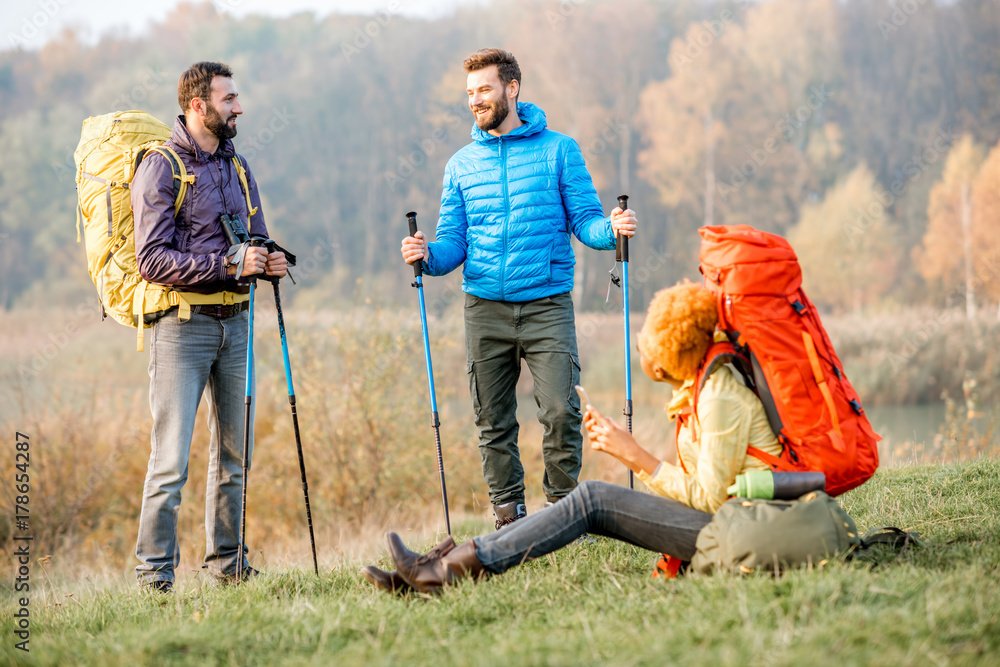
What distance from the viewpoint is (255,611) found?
271cm

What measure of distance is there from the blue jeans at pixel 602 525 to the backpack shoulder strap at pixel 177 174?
6.79 ft

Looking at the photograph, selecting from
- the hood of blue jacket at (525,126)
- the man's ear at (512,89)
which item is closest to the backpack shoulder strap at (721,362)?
the hood of blue jacket at (525,126)

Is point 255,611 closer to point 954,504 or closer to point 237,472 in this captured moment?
point 237,472

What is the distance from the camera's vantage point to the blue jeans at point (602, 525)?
269 centimetres

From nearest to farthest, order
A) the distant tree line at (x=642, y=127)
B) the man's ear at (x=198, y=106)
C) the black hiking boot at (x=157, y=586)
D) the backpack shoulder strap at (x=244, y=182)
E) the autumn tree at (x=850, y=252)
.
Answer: the black hiking boot at (x=157, y=586) → the man's ear at (x=198, y=106) → the backpack shoulder strap at (x=244, y=182) → the autumn tree at (x=850, y=252) → the distant tree line at (x=642, y=127)

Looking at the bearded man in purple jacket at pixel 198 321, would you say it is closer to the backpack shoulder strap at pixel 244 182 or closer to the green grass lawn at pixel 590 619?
the backpack shoulder strap at pixel 244 182

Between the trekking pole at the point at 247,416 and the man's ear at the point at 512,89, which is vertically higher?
the man's ear at the point at 512,89

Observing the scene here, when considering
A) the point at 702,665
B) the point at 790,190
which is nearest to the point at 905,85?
the point at 790,190

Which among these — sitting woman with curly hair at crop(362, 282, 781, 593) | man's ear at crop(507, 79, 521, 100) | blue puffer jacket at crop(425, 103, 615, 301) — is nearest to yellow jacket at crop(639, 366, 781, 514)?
sitting woman with curly hair at crop(362, 282, 781, 593)

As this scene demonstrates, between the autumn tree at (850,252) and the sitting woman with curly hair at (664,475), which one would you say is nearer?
the sitting woman with curly hair at (664,475)

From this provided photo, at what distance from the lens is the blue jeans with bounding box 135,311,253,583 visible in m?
3.46

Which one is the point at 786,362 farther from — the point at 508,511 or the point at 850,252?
the point at 850,252

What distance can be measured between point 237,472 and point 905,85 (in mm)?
33146

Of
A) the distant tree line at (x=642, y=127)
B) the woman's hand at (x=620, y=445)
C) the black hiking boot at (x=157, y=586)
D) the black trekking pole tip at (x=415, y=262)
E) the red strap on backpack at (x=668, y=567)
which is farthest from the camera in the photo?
the distant tree line at (x=642, y=127)
